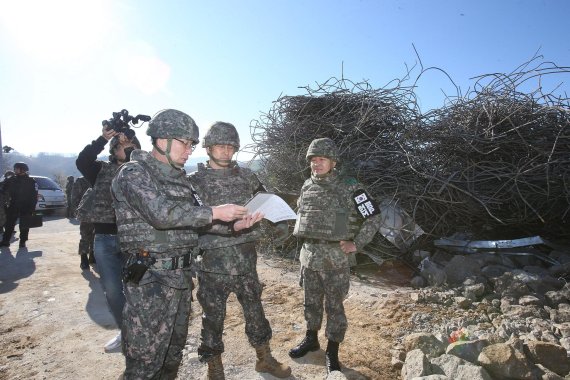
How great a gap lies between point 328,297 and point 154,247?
1.62 m

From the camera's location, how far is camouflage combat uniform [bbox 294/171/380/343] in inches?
112

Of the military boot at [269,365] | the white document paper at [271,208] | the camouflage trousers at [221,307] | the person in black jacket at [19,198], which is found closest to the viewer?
the white document paper at [271,208]

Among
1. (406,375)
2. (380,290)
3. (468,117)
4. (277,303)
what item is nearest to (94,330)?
(277,303)

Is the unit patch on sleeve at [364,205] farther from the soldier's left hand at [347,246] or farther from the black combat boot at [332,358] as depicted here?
the black combat boot at [332,358]

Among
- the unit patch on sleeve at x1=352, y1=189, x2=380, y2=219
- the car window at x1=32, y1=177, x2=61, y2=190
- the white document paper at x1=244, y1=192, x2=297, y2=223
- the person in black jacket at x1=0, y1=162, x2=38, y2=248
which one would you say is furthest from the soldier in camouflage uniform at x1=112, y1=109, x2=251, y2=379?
the car window at x1=32, y1=177, x2=61, y2=190

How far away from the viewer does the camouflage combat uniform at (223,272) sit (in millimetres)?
2559

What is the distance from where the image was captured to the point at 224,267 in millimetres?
2555

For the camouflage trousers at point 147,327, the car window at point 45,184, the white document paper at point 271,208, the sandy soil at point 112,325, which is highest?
the white document paper at point 271,208

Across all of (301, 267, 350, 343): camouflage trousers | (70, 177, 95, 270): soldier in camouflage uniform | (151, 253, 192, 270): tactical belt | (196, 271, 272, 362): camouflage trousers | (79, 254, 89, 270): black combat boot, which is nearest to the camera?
(151, 253, 192, 270): tactical belt

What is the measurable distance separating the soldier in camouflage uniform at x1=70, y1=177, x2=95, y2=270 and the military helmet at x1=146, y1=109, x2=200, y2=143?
405 centimetres

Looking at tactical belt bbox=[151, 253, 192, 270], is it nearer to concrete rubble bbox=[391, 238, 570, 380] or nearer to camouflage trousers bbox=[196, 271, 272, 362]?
camouflage trousers bbox=[196, 271, 272, 362]

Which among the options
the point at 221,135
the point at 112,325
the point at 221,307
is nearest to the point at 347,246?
the point at 221,307

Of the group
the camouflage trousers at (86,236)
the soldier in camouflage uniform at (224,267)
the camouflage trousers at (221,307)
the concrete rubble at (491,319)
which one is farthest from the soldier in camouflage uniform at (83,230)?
the concrete rubble at (491,319)

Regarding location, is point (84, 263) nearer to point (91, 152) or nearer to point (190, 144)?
point (91, 152)
